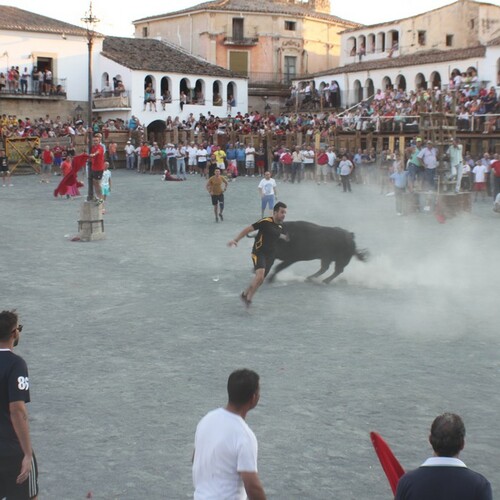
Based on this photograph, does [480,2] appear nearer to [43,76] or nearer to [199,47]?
[199,47]

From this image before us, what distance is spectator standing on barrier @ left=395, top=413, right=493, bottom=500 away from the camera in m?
3.61

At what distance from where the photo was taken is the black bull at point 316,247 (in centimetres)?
1392

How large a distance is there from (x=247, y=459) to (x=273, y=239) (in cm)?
870

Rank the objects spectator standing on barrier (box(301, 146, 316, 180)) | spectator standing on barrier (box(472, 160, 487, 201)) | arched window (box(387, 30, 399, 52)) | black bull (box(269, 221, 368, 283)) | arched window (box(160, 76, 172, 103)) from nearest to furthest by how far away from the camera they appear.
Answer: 1. black bull (box(269, 221, 368, 283))
2. spectator standing on barrier (box(472, 160, 487, 201))
3. spectator standing on barrier (box(301, 146, 316, 180))
4. arched window (box(160, 76, 172, 103))
5. arched window (box(387, 30, 399, 52))

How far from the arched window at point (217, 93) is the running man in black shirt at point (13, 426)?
52.5m

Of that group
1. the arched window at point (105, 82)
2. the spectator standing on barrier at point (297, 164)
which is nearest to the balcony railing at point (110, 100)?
the arched window at point (105, 82)

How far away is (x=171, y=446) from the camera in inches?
276

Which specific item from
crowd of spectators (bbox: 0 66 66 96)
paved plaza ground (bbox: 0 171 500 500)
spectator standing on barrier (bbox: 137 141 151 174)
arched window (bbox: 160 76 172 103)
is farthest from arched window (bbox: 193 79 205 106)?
paved plaza ground (bbox: 0 171 500 500)

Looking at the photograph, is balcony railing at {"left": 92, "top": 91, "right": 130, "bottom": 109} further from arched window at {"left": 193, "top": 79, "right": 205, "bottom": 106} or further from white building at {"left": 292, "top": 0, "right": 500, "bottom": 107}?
white building at {"left": 292, "top": 0, "right": 500, "bottom": 107}

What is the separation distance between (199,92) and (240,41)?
9429mm

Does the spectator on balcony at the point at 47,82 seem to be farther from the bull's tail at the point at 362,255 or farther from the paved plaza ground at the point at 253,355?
the bull's tail at the point at 362,255

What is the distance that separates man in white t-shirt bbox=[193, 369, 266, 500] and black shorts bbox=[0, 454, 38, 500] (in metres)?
1.15

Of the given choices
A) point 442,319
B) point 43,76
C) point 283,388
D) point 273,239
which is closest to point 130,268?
point 273,239

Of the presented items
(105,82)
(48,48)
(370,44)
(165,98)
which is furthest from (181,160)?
(370,44)
